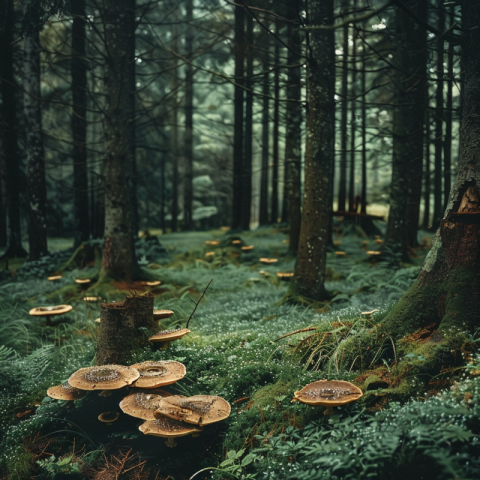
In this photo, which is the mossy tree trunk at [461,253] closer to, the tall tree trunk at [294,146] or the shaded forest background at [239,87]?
the shaded forest background at [239,87]

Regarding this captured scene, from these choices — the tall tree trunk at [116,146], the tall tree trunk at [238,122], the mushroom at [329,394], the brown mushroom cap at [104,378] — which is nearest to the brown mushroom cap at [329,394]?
the mushroom at [329,394]

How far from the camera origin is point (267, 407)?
385 cm

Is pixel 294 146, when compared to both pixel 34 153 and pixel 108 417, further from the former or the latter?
pixel 108 417

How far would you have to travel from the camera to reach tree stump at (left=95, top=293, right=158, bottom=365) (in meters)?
4.85

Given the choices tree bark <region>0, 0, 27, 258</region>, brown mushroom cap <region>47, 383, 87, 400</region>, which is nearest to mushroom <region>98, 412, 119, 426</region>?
brown mushroom cap <region>47, 383, 87, 400</region>

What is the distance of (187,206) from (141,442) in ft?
64.9

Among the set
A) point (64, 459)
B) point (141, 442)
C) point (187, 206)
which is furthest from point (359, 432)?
point (187, 206)

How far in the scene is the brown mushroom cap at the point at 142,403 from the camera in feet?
12.0

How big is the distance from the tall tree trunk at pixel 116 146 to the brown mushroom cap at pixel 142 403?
576cm

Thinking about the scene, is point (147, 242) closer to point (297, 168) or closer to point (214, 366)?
point (297, 168)

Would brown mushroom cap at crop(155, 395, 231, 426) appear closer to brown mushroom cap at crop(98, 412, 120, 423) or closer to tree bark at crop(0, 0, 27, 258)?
brown mushroom cap at crop(98, 412, 120, 423)

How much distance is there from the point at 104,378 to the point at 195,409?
3.06 feet

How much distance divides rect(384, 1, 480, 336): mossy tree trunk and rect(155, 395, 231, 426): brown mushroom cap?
6.34 feet

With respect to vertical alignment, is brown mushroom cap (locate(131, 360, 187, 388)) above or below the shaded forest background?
below
